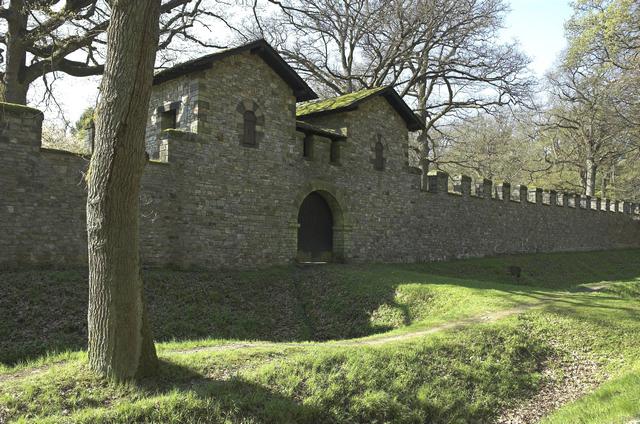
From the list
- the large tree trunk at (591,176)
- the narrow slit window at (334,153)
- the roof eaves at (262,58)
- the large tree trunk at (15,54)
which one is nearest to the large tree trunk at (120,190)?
the roof eaves at (262,58)

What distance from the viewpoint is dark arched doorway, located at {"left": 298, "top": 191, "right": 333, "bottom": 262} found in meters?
16.2

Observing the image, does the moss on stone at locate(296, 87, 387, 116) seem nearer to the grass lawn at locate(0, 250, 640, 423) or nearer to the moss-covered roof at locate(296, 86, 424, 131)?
the moss-covered roof at locate(296, 86, 424, 131)

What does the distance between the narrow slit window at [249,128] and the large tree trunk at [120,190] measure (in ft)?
27.3

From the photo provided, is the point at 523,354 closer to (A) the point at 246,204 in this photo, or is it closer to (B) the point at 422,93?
(A) the point at 246,204

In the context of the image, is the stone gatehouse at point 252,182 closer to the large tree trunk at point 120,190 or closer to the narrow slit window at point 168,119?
the narrow slit window at point 168,119

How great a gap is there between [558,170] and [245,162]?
33523 millimetres

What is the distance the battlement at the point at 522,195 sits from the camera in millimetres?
20062

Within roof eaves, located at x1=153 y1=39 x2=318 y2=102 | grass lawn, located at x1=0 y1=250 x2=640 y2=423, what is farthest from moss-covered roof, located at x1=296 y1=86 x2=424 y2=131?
grass lawn, located at x1=0 y1=250 x2=640 y2=423

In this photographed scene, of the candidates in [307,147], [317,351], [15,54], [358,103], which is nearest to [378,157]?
[358,103]

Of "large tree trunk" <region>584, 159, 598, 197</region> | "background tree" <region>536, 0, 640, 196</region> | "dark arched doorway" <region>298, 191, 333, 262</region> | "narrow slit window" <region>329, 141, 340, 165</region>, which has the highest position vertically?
"background tree" <region>536, 0, 640, 196</region>

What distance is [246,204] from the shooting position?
1391cm

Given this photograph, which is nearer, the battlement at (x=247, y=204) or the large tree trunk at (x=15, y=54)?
the battlement at (x=247, y=204)

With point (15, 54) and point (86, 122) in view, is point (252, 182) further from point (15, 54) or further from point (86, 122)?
point (15, 54)

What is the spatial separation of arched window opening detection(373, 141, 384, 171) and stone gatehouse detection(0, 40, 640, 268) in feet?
0.26
